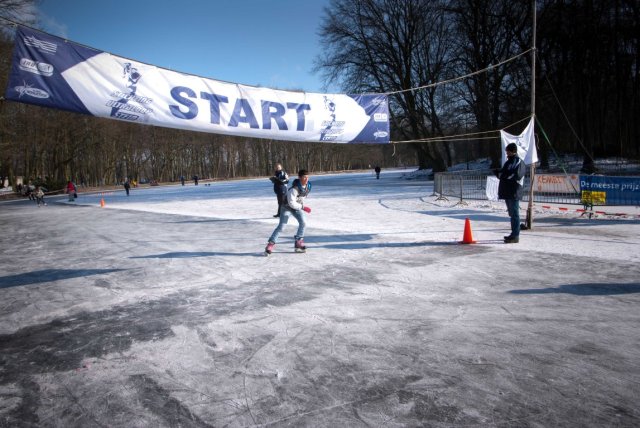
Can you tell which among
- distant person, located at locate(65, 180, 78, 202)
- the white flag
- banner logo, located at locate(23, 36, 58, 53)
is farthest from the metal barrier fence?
distant person, located at locate(65, 180, 78, 202)

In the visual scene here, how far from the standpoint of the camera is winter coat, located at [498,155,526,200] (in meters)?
7.88

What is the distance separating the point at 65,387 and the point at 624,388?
14.0 feet

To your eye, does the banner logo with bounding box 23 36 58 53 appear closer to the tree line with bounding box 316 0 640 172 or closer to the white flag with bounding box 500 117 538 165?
the white flag with bounding box 500 117 538 165

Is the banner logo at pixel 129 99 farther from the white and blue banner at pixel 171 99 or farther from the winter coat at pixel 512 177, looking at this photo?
the winter coat at pixel 512 177

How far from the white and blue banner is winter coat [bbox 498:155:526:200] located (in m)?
2.79

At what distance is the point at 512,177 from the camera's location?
7.91m

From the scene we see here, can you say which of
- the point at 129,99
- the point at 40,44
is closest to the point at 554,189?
the point at 129,99

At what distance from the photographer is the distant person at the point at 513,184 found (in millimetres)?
7883

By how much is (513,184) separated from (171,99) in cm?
695

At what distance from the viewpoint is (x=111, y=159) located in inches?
2291

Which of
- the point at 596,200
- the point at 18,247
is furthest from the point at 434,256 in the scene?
the point at 18,247

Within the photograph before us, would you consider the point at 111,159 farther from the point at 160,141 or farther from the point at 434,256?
the point at 434,256

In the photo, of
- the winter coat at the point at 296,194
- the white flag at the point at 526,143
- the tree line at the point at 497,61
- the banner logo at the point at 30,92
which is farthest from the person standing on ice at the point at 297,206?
the tree line at the point at 497,61

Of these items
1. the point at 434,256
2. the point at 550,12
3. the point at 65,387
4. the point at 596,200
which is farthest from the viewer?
the point at 550,12
